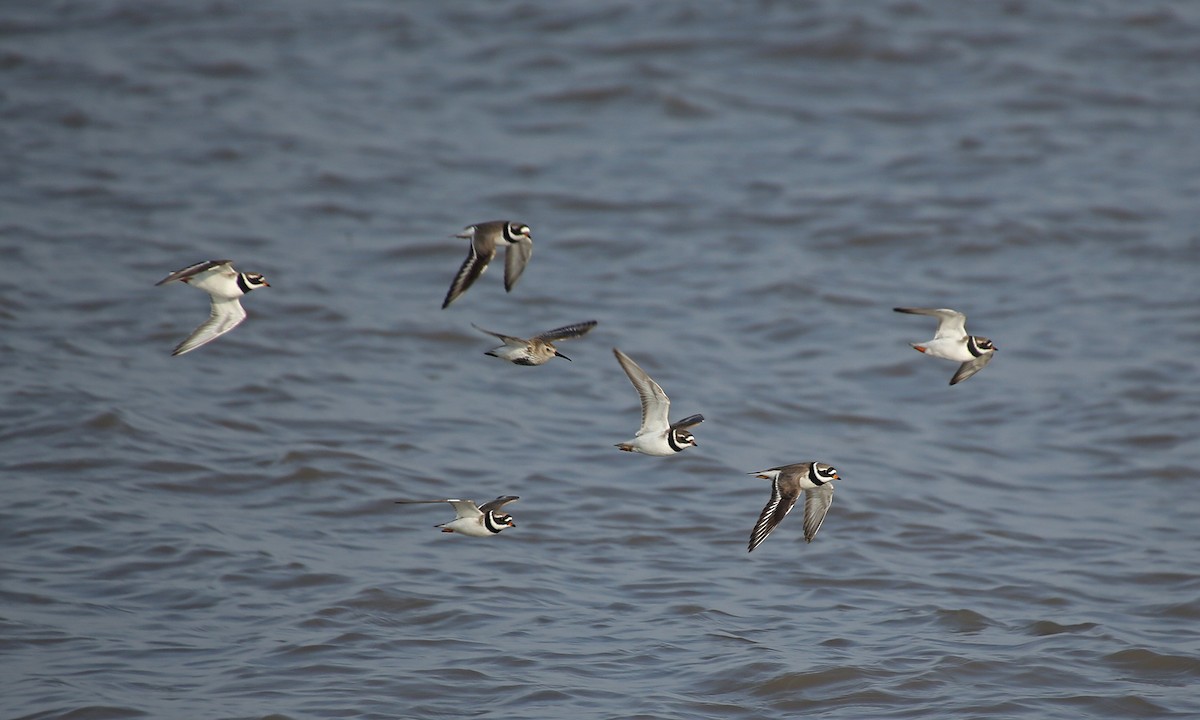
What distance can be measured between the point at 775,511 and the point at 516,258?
221 centimetres

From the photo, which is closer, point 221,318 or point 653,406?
point 221,318

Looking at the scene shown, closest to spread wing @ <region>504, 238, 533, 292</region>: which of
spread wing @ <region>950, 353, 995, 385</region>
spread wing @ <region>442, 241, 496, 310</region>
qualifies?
spread wing @ <region>442, 241, 496, 310</region>

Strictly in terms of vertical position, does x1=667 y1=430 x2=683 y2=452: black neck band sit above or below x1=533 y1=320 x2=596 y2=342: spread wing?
below

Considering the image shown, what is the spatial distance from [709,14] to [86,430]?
13.4 meters

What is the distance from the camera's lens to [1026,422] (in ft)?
Result: 42.4

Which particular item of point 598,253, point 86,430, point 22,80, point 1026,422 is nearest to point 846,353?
point 1026,422

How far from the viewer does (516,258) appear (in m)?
8.47

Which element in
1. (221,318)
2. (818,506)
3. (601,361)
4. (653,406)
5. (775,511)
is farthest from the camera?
(601,361)

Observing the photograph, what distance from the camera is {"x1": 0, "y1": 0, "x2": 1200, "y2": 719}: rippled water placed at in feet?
29.0

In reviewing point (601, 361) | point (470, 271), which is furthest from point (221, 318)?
point (601, 361)

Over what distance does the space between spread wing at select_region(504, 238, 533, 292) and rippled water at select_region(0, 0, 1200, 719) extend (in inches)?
96.2

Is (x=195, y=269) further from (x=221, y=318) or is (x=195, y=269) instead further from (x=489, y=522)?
(x=489, y=522)

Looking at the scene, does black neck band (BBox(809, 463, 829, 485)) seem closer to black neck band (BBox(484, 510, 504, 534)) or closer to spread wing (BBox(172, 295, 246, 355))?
black neck band (BBox(484, 510, 504, 534))

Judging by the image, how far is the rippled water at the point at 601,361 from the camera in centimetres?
884
